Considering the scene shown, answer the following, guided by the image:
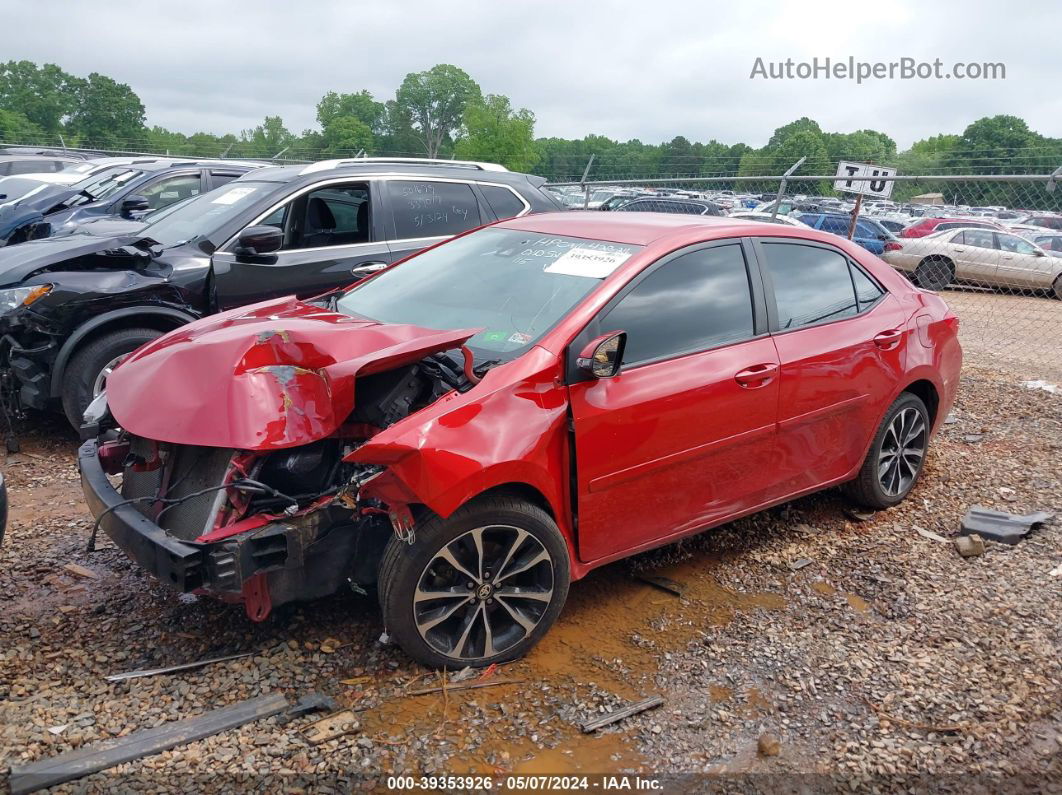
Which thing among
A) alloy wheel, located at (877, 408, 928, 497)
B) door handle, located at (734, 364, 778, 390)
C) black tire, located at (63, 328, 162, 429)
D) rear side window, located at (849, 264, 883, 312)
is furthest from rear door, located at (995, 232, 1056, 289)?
black tire, located at (63, 328, 162, 429)

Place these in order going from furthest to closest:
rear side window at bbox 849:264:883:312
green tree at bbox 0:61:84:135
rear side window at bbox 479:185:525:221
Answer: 1. green tree at bbox 0:61:84:135
2. rear side window at bbox 479:185:525:221
3. rear side window at bbox 849:264:883:312

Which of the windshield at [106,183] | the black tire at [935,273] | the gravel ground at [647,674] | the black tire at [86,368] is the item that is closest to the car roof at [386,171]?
the black tire at [86,368]

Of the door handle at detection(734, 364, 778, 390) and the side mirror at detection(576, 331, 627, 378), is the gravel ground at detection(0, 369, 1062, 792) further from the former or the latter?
the side mirror at detection(576, 331, 627, 378)

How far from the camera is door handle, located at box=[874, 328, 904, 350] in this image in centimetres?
466

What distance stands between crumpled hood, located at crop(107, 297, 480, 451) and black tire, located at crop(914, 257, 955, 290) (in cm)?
1443

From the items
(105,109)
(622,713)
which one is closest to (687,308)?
(622,713)

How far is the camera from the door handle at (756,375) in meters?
3.96

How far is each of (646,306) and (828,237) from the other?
61.2 inches

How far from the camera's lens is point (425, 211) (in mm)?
7117

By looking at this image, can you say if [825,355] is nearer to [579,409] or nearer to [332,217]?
[579,409]

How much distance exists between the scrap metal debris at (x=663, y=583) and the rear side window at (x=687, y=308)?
116 centimetres

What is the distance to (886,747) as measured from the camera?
3.06 meters

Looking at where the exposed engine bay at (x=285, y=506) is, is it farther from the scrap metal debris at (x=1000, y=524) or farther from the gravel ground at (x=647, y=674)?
the scrap metal debris at (x=1000, y=524)

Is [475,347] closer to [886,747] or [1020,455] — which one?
[886,747]
